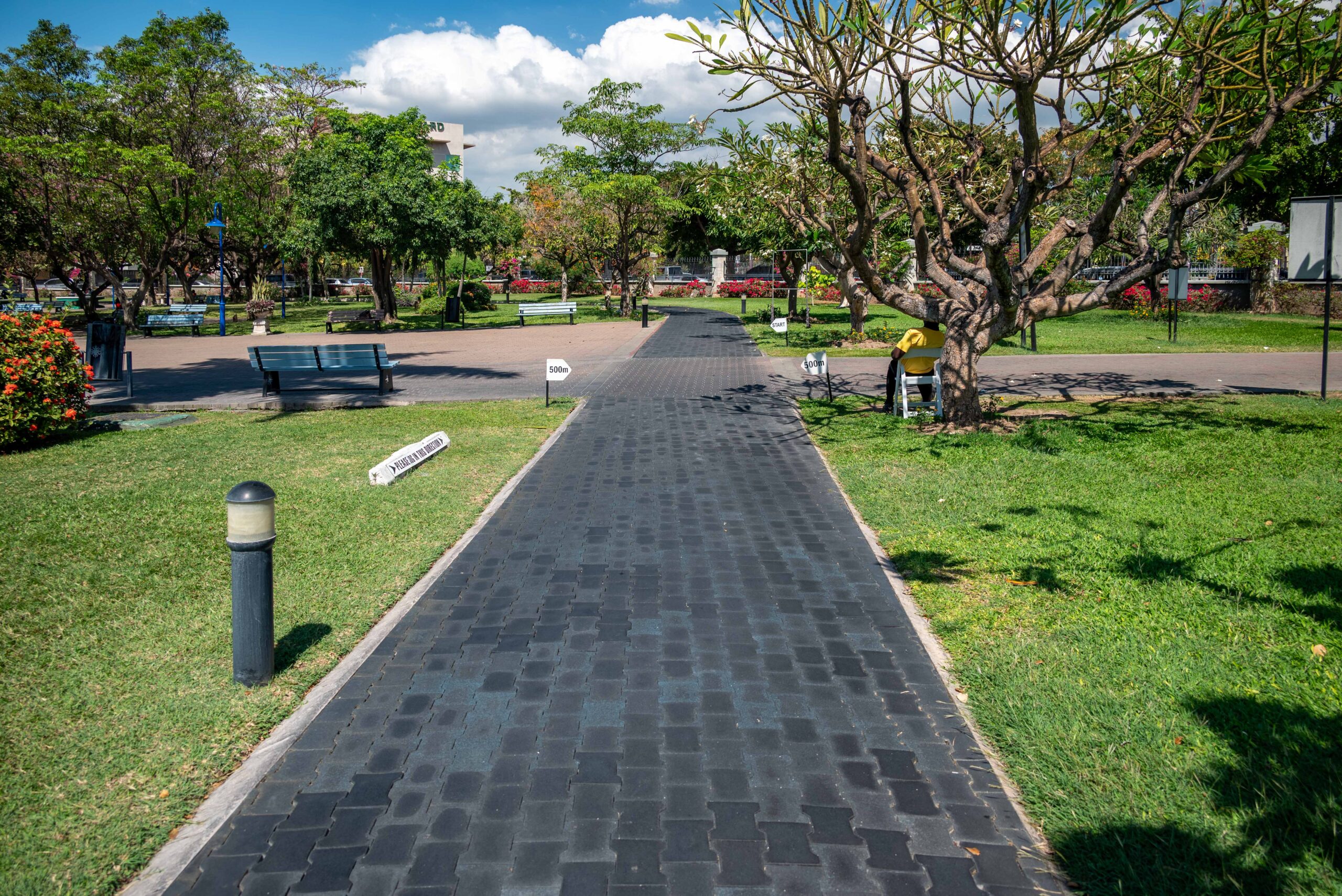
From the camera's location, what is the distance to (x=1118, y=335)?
2414 centimetres

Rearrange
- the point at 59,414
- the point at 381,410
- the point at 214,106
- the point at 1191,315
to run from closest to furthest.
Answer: the point at 59,414, the point at 381,410, the point at 1191,315, the point at 214,106

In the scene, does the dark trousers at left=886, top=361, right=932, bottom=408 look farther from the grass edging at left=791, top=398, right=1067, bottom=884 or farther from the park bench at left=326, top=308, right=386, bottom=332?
the park bench at left=326, top=308, right=386, bottom=332

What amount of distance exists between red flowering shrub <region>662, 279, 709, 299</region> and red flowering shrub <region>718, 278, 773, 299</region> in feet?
5.47

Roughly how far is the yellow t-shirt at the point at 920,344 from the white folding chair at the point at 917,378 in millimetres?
27

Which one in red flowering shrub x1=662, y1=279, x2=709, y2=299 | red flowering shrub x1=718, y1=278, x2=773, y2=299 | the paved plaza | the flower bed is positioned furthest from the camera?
red flowering shrub x1=662, y1=279, x2=709, y2=299

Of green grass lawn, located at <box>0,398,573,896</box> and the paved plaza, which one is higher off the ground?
the paved plaza

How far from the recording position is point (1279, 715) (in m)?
3.85

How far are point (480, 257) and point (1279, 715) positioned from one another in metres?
62.3

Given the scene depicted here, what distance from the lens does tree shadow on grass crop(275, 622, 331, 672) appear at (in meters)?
4.66

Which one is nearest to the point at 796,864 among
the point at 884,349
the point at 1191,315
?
the point at 884,349

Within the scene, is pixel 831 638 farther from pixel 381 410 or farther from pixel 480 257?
pixel 480 257

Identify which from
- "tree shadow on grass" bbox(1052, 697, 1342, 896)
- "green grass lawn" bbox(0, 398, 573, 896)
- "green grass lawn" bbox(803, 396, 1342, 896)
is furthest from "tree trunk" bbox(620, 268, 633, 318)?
"tree shadow on grass" bbox(1052, 697, 1342, 896)

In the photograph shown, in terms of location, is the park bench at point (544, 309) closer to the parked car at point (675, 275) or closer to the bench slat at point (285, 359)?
the bench slat at point (285, 359)

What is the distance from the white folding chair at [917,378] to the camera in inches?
464
